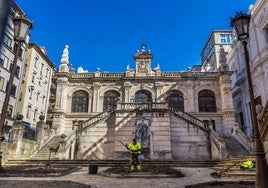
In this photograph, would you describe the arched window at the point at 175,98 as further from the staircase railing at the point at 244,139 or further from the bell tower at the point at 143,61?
the staircase railing at the point at 244,139

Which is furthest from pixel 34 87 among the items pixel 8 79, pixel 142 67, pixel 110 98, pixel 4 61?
pixel 142 67

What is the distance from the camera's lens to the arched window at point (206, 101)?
98.0 feet

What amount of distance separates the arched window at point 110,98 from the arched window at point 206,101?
1156 centimetres

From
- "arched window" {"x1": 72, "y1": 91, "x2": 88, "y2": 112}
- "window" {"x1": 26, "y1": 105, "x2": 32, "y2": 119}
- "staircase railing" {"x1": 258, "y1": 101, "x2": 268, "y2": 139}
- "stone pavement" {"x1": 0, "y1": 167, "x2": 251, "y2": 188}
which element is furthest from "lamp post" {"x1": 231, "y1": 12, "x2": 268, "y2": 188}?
"window" {"x1": 26, "y1": 105, "x2": 32, "y2": 119}

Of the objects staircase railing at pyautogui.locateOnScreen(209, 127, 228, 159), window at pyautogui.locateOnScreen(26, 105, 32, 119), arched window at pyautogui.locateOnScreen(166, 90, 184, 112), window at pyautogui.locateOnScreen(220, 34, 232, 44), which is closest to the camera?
staircase railing at pyautogui.locateOnScreen(209, 127, 228, 159)

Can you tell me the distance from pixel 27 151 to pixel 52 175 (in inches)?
420

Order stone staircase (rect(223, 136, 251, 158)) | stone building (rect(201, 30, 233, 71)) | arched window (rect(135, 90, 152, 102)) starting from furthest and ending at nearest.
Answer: stone building (rect(201, 30, 233, 71)) < arched window (rect(135, 90, 152, 102)) < stone staircase (rect(223, 136, 251, 158))

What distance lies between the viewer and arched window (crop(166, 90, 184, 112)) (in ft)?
99.0

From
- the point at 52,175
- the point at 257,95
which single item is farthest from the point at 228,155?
the point at 52,175

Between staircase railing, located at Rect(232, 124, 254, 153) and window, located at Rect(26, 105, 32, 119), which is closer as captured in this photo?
staircase railing, located at Rect(232, 124, 254, 153)

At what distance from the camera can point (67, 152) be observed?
1994cm

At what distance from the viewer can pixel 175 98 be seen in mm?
30484

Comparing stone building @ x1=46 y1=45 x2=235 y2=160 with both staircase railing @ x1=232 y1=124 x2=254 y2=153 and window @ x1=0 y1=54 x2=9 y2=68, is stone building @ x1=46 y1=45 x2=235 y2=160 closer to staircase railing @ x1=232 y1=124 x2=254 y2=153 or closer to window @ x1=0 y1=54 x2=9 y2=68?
staircase railing @ x1=232 y1=124 x2=254 y2=153

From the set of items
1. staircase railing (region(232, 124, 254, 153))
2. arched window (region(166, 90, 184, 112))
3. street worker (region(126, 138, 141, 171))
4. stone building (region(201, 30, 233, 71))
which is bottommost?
street worker (region(126, 138, 141, 171))
